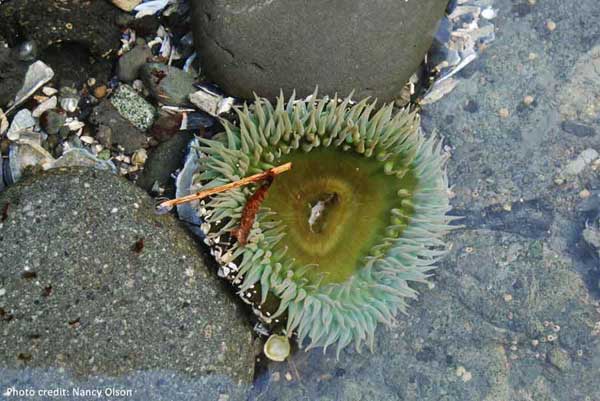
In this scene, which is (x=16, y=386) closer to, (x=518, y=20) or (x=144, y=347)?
(x=144, y=347)

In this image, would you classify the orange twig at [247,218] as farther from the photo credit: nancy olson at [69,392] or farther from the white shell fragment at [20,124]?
the white shell fragment at [20,124]

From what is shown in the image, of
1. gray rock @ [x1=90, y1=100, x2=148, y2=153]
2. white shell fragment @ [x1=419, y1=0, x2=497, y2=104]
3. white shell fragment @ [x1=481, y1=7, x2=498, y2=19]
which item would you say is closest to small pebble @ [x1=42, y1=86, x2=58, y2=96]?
gray rock @ [x1=90, y1=100, x2=148, y2=153]

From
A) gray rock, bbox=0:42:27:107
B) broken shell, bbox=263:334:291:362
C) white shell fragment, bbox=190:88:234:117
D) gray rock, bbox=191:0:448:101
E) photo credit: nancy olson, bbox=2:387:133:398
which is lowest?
broken shell, bbox=263:334:291:362

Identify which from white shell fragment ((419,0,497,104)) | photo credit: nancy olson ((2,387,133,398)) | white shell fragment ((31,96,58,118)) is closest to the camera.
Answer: photo credit: nancy olson ((2,387,133,398))

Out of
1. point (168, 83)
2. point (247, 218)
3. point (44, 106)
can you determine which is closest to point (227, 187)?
point (247, 218)

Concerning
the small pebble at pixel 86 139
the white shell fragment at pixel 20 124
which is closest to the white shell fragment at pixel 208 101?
the small pebble at pixel 86 139

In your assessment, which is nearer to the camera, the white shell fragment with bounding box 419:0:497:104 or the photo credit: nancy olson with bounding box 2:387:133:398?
the photo credit: nancy olson with bounding box 2:387:133:398

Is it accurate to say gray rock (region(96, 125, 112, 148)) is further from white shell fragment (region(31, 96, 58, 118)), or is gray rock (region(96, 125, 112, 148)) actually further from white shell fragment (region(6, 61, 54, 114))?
white shell fragment (region(6, 61, 54, 114))
